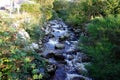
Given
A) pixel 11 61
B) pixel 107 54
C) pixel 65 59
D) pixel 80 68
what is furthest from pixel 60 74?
pixel 11 61

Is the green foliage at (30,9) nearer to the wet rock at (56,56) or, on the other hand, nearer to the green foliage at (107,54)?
the wet rock at (56,56)

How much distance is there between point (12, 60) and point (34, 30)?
486 inches

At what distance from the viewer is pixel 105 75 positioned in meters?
10.7

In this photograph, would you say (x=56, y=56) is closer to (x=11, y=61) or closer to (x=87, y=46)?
(x=87, y=46)

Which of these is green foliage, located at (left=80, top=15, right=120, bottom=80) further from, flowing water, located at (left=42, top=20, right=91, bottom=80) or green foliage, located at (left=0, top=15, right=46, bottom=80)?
green foliage, located at (left=0, top=15, right=46, bottom=80)

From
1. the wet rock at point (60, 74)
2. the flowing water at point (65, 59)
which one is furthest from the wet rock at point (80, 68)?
the wet rock at point (60, 74)

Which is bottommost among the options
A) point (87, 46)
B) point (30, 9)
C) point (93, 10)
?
point (87, 46)

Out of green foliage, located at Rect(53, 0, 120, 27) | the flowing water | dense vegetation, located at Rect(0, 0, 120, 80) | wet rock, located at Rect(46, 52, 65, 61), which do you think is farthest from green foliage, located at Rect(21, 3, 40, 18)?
wet rock, located at Rect(46, 52, 65, 61)

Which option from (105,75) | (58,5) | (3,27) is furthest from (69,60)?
Answer: (58,5)

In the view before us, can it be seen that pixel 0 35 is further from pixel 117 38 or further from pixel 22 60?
pixel 117 38

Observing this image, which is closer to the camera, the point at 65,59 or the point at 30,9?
the point at 65,59

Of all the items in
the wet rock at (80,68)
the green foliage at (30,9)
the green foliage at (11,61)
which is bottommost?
the wet rock at (80,68)

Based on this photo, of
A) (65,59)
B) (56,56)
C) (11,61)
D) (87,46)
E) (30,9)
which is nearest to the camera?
(11,61)

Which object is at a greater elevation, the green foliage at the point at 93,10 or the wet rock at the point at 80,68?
the green foliage at the point at 93,10
